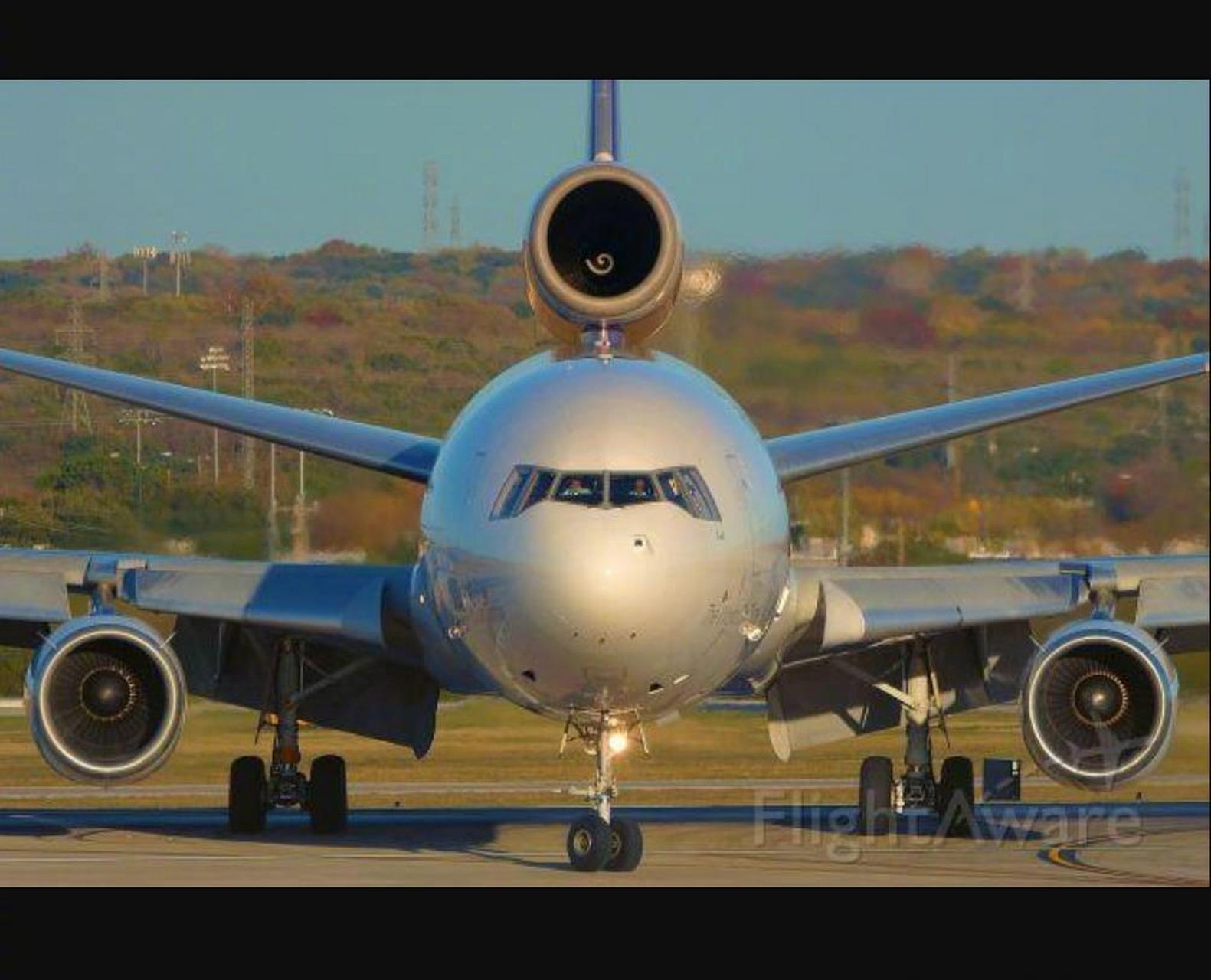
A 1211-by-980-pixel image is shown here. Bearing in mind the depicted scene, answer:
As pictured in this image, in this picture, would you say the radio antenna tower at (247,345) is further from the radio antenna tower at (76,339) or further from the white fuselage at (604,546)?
the white fuselage at (604,546)

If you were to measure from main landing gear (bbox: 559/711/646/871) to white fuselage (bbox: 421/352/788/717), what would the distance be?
11.8 inches

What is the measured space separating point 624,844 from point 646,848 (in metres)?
3.06

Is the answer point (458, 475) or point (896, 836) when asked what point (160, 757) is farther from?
point (896, 836)

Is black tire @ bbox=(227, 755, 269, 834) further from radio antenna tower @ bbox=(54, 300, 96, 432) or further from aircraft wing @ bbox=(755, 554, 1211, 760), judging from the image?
radio antenna tower @ bbox=(54, 300, 96, 432)

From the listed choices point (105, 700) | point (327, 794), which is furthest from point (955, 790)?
point (105, 700)

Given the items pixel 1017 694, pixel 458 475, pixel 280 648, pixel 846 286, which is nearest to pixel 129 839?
pixel 280 648

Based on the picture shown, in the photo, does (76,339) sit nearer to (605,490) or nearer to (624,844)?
(624,844)

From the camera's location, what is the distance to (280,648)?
25.1 m

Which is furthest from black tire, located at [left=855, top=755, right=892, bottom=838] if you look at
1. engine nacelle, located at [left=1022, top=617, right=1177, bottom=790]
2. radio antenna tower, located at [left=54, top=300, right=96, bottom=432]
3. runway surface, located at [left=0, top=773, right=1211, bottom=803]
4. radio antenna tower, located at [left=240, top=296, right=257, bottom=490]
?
radio antenna tower, located at [left=54, top=300, right=96, bottom=432]

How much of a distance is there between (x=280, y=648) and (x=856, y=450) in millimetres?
5347

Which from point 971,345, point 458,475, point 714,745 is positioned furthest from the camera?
point 971,345

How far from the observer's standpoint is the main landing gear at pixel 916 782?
25.4 metres

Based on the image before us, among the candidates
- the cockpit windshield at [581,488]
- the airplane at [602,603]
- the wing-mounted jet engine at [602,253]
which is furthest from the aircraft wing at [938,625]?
the cockpit windshield at [581,488]

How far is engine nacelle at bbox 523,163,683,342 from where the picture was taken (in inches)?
888
